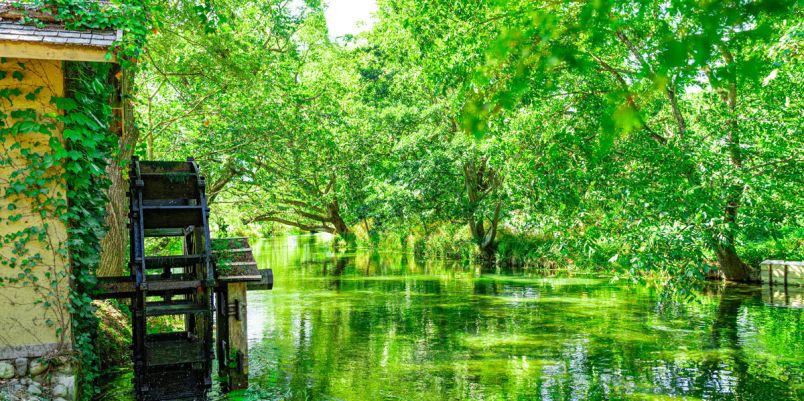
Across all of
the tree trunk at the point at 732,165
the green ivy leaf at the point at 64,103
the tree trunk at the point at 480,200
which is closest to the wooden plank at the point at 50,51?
the green ivy leaf at the point at 64,103

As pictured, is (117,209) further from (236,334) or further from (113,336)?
(236,334)

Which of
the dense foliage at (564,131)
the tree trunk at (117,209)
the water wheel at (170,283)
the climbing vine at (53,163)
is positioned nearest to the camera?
the climbing vine at (53,163)

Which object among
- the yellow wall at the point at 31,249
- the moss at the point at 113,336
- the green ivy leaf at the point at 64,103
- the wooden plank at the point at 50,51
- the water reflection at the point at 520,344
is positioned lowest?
the water reflection at the point at 520,344

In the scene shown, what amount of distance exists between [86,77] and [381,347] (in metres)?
6.13

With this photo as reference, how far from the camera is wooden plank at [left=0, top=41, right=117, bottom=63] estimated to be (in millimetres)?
5031

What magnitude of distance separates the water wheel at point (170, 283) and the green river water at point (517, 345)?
0.57 metres

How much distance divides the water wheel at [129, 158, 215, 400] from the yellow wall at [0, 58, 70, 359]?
1.36 meters

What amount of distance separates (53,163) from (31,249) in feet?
2.51

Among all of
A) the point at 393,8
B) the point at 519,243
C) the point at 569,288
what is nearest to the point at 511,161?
the point at 569,288

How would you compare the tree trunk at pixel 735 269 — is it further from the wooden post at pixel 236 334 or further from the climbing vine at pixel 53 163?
the climbing vine at pixel 53 163

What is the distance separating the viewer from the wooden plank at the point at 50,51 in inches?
198

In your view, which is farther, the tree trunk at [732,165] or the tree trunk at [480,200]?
the tree trunk at [480,200]

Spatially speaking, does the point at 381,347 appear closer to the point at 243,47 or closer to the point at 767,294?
the point at 243,47

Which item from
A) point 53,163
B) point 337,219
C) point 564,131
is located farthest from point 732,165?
point 337,219
